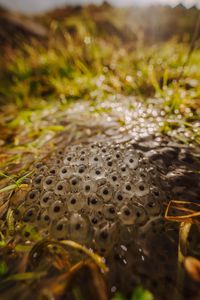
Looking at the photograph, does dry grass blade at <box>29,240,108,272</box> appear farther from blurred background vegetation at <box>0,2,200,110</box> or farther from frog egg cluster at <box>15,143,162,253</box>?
blurred background vegetation at <box>0,2,200,110</box>

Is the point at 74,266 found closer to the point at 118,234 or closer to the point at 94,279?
the point at 94,279

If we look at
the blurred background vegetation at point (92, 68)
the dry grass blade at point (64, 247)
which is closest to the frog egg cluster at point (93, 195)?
the dry grass blade at point (64, 247)

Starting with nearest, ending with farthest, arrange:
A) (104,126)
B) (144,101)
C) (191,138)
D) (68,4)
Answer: (191,138) → (104,126) → (144,101) → (68,4)

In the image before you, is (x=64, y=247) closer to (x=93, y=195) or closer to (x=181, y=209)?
(x=93, y=195)

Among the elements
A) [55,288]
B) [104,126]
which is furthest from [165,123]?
[55,288]

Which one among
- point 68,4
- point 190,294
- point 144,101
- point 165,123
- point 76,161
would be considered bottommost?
point 190,294

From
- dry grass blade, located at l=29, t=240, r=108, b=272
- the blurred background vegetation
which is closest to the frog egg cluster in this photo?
dry grass blade, located at l=29, t=240, r=108, b=272

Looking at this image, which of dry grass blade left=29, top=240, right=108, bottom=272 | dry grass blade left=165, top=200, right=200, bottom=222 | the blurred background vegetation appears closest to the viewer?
dry grass blade left=29, top=240, right=108, bottom=272

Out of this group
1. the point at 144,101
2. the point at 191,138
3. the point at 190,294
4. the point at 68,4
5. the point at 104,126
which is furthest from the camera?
the point at 68,4

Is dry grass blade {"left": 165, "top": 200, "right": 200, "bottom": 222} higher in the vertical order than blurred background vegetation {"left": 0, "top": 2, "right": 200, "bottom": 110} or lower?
lower
